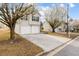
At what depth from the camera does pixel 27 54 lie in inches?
161

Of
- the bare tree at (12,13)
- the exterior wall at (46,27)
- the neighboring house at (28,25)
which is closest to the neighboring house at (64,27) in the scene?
the exterior wall at (46,27)

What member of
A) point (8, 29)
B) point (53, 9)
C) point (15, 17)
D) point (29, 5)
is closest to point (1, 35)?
point (8, 29)

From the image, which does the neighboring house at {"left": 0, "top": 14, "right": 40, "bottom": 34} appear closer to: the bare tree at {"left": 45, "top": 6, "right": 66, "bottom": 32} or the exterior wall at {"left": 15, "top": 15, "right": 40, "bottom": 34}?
the exterior wall at {"left": 15, "top": 15, "right": 40, "bottom": 34}

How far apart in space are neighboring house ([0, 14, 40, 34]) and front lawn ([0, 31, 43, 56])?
0.14 m

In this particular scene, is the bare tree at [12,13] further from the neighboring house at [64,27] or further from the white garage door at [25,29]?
the neighboring house at [64,27]

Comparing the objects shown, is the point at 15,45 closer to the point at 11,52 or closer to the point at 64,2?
the point at 11,52

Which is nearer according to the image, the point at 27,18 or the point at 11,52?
the point at 11,52

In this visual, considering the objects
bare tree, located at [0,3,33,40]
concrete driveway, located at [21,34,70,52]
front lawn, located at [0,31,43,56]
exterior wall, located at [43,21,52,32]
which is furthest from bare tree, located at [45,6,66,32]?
front lawn, located at [0,31,43,56]

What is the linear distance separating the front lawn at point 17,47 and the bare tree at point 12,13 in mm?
118

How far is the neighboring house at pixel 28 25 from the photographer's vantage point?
14.0 feet

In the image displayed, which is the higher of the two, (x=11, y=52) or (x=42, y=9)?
(x=42, y=9)

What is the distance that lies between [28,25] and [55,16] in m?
0.56

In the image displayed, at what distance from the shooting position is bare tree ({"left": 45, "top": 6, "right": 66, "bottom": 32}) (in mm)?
4344

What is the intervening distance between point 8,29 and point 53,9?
0.94m
